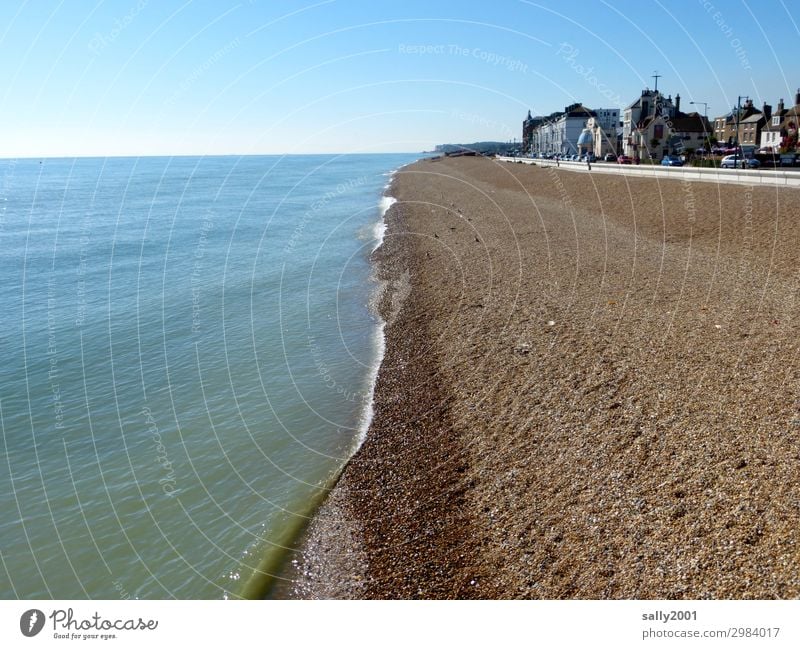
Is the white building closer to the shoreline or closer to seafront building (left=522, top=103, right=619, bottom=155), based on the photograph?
seafront building (left=522, top=103, right=619, bottom=155)

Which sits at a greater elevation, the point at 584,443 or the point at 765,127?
the point at 765,127

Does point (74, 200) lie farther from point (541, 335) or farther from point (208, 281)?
point (541, 335)

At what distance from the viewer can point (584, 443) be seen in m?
9.72

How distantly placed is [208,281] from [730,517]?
29.1m

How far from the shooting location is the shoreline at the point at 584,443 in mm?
7121

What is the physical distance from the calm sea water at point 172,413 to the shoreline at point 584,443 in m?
1.45

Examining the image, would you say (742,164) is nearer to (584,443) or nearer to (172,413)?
(584,443)

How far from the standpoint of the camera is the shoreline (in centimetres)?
712

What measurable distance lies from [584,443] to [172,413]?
10799mm

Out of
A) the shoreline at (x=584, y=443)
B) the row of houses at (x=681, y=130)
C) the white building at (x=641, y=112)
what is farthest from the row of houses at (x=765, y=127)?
the shoreline at (x=584, y=443)

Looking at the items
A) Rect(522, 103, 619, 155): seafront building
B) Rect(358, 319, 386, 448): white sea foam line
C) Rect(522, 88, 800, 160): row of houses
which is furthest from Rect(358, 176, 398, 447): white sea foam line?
Rect(522, 103, 619, 155): seafront building

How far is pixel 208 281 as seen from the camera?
3169 centimetres

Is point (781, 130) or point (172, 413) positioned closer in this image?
point (172, 413)

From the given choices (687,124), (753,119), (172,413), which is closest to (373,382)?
(172,413)
